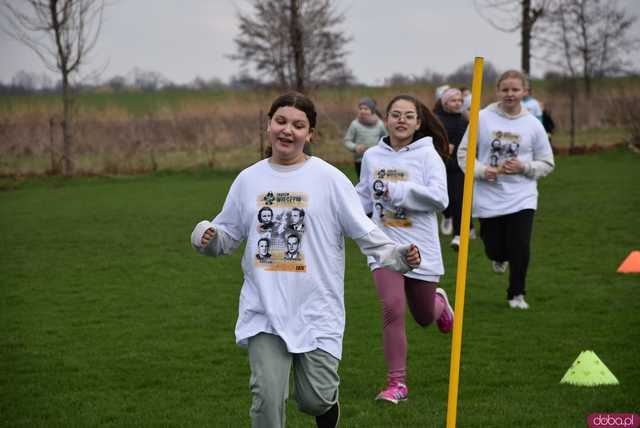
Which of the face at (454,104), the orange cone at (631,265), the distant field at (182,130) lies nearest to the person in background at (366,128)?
the face at (454,104)

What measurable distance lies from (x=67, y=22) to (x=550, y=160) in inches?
777

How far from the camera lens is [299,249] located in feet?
15.0

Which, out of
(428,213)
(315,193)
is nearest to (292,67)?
(428,213)

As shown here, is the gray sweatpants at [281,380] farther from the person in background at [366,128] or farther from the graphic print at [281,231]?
the person in background at [366,128]

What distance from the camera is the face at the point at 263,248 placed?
4.59 metres

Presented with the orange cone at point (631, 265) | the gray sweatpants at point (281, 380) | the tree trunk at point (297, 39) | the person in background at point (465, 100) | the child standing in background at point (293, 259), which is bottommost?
the orange cone at point (631, 265)

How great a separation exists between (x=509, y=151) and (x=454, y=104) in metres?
3.86

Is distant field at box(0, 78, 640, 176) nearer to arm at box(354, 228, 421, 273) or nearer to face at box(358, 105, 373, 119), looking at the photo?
face at box(358, 105, 373, 119)

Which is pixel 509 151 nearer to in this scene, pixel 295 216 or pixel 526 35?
pixel 295 216

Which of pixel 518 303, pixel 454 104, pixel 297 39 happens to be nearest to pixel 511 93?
pixel 518 303

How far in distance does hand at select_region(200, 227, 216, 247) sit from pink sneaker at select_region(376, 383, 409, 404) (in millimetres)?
2008

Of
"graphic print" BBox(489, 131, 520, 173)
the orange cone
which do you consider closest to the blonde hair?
"graphic print" BBox(489, 131, 520, 173)

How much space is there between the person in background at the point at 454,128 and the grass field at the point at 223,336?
55 cm

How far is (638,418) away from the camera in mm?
5391
